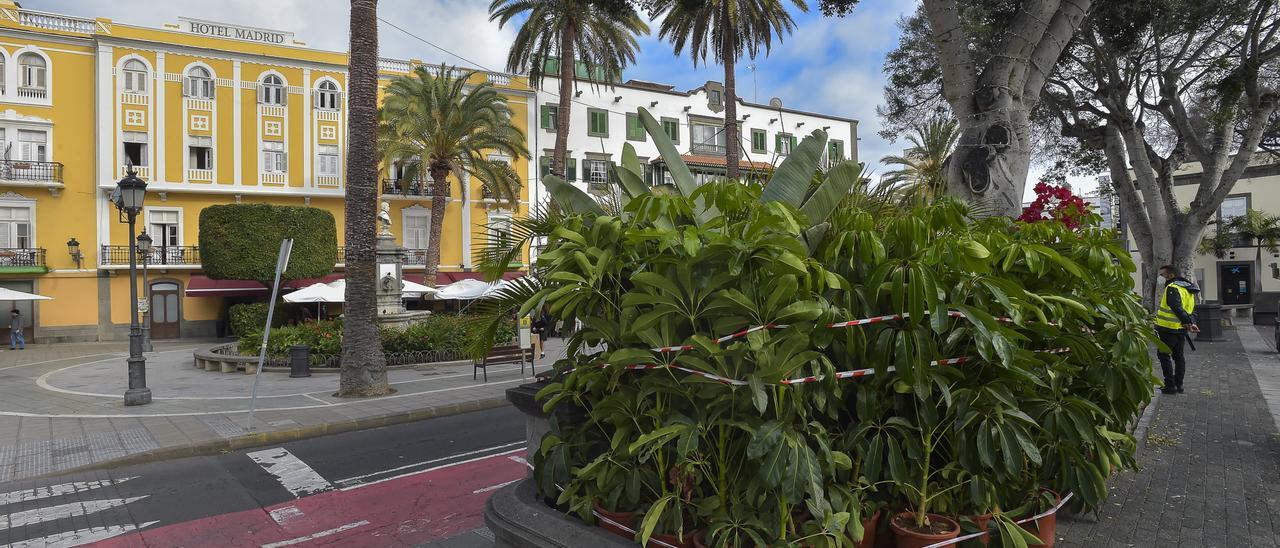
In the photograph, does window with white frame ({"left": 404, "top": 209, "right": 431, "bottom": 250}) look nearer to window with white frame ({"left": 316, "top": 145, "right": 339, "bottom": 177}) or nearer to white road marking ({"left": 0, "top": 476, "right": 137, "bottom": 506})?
window with white frame ({"left": 316, "top": 145, "right": 339, "bottom": 177})

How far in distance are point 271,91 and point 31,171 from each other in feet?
33.4

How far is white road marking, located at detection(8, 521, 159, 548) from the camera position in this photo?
18.7 feet

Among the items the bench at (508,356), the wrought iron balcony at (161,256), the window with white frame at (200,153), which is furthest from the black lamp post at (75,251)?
the bench at (508,356)

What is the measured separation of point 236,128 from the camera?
3394cm

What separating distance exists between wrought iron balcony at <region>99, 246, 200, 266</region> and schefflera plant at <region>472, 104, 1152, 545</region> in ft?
116

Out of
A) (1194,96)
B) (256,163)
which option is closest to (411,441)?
(1194,96)

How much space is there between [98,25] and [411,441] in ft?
109

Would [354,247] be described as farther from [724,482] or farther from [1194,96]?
[1194,96]

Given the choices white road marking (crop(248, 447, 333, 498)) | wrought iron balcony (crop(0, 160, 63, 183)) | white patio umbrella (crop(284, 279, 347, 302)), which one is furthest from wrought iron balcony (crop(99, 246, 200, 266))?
white road marking (crop(248, 447, 333, 498))

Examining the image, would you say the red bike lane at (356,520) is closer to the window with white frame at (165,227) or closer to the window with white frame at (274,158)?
the window with white frame at (274,158)

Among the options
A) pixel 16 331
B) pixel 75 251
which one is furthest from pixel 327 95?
pixel 16 331

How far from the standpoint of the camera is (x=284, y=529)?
5.98 metres

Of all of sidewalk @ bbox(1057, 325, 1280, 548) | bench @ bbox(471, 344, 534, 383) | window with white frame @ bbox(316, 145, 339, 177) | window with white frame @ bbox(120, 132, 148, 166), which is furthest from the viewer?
window with white frame @ bbox(316, 145, 339, 177)

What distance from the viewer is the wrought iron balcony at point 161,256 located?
105 feet
